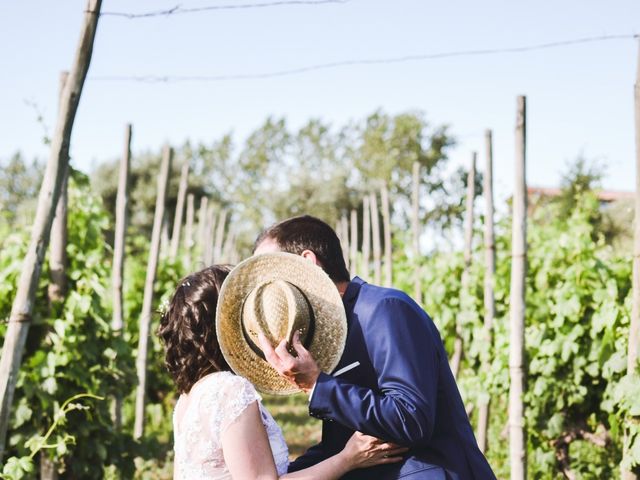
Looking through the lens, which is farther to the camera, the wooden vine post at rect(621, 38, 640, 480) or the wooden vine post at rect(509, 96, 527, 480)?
the wooden vine post at rect(509, 96, 527, 480)

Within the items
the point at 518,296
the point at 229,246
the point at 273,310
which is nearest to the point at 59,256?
the point at 518,296

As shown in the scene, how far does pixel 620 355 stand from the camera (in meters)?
5.39

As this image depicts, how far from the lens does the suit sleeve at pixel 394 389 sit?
2291mm

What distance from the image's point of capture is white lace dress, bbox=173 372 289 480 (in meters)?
2.44

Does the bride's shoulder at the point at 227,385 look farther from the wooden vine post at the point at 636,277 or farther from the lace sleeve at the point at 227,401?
the wooden vine post at the point at 636,277

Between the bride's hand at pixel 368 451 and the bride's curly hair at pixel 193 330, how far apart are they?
1.64ft

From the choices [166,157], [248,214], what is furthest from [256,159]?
[166,157]

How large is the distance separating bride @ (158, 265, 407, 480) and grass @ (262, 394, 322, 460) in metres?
6.42

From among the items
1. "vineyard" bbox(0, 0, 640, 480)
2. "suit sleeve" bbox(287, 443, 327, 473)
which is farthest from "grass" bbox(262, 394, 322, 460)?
"suit sleeve" bbox(287, 443, 327, 473)

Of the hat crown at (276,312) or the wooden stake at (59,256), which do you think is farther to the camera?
the wooden stake at (59,256)

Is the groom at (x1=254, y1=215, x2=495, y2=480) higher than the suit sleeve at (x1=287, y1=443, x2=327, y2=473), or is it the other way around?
the groom at (x1=254, y1=215, x2=495, y2=480)

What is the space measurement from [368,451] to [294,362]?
1.15 feet

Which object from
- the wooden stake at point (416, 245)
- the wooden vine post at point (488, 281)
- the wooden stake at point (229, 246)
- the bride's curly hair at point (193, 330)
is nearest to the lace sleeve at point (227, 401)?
the bride's curly hair at point (193, 330)

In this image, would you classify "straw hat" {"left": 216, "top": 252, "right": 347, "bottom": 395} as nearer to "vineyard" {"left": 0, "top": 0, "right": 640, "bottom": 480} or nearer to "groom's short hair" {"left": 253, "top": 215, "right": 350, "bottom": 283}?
"groom's short hair" {"left": 253, "top": 215, "right": 350, "bottom": 283}
